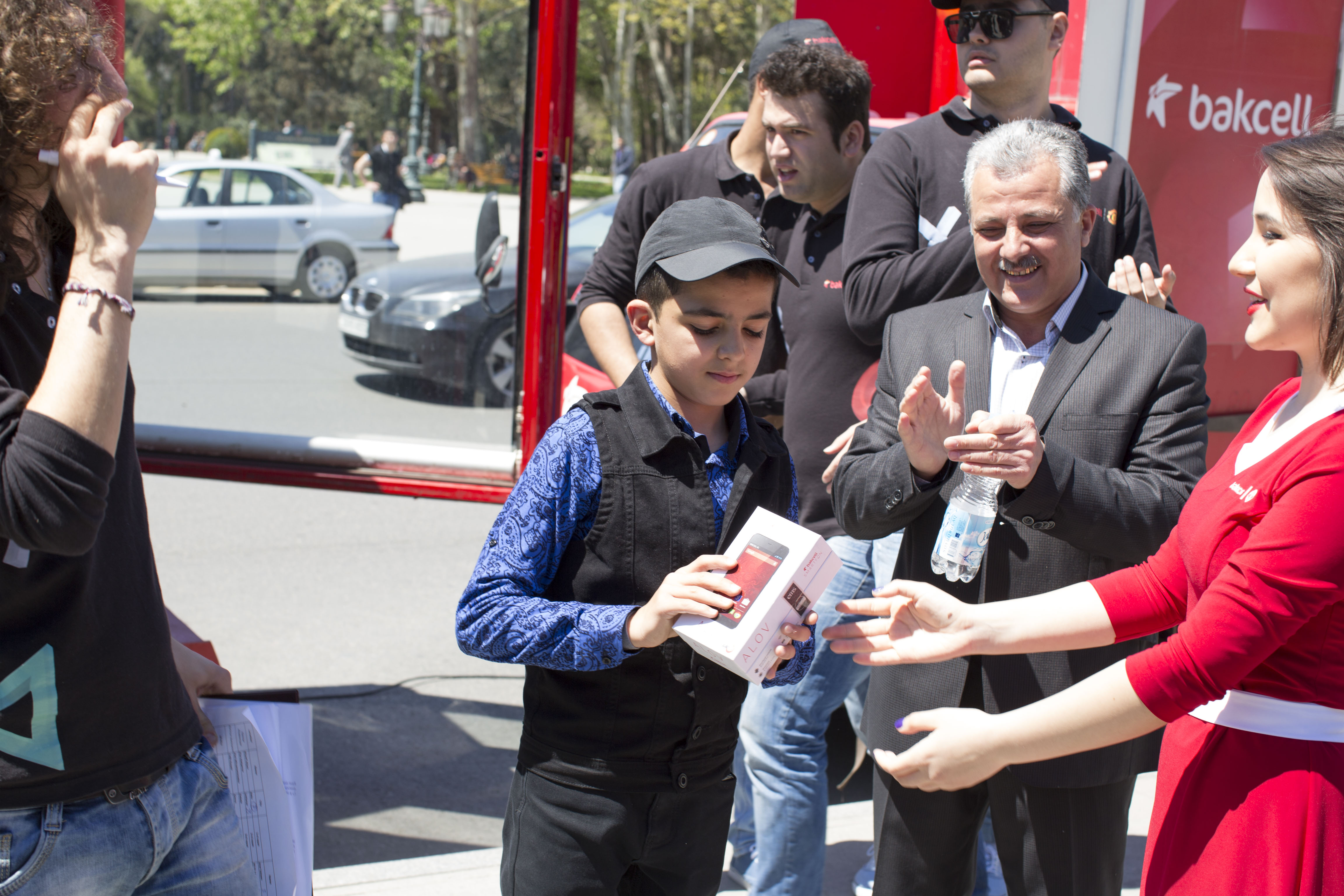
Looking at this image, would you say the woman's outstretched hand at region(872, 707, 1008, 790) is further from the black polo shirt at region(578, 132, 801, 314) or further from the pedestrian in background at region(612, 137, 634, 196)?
the pedestrian in background at region(612, 137, 634, 196)

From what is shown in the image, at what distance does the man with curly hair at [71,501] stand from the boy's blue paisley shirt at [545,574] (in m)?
0.49

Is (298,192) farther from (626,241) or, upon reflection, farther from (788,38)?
(788,38)

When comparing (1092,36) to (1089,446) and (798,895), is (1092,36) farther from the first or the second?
(798,895)

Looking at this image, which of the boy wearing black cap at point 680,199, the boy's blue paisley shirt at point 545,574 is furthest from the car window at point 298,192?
the boy's blue paisley shirt at point 545,574

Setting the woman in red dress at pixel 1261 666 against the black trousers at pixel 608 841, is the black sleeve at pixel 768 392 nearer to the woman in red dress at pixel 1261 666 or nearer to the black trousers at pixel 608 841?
the black trousers at pixel 608 841

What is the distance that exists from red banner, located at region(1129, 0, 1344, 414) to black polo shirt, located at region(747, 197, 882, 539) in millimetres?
1418

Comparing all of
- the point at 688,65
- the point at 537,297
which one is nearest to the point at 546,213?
the point at 537,297

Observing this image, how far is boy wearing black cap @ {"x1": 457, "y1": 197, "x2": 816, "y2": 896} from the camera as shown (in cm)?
183

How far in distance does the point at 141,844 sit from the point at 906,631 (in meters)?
1.21

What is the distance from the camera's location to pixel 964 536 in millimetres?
2170

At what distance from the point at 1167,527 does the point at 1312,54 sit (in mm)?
2882

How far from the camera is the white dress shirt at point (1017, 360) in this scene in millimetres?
2279

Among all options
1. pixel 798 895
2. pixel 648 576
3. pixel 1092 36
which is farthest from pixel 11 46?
pixel 1092 36

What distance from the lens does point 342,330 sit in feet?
14.8
